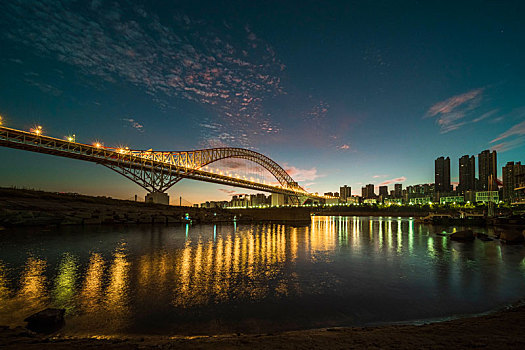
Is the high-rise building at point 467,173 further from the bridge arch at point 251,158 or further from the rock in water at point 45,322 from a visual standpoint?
the rock in water at point 45,322

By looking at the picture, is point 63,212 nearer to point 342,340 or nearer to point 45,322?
point 45,322

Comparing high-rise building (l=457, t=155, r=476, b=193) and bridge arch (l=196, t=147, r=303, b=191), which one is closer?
bridge arch (l=196, t=147, r=303, b=191)

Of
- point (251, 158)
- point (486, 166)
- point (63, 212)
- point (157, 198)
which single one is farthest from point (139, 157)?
point (486, 166)

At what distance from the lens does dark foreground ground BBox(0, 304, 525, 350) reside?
125 inches

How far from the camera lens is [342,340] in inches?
138

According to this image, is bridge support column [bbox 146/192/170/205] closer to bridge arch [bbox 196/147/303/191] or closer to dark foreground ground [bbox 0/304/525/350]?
bridge arch [bbox 196/147/303/191]

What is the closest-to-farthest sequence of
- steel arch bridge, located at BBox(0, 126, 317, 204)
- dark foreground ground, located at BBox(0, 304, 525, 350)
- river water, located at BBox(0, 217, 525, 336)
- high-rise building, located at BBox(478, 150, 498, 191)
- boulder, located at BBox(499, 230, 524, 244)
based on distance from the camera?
dark foreground ground, located at BBox(0, 304, 525, 350) → river water, located at BBox(0, 217, 525, 336) → boulder, located at BBox(499, 230, 524, 244) → steel arch bridge, located at BBox(0, 126, 317, 204) → high-rise building, located at BBox(478, 150, 498, 191)

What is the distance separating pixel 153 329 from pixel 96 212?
28571 mm

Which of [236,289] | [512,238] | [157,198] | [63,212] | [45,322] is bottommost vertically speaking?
[512,238]

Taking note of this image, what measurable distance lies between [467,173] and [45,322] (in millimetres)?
185695

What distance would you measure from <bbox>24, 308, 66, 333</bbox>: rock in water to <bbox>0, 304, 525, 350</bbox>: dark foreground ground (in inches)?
14.6

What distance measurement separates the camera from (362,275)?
26.9 ft

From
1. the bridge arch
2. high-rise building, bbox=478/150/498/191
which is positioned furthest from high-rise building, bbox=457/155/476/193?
the bridge arch

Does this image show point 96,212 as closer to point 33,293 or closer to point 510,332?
point 33,293
